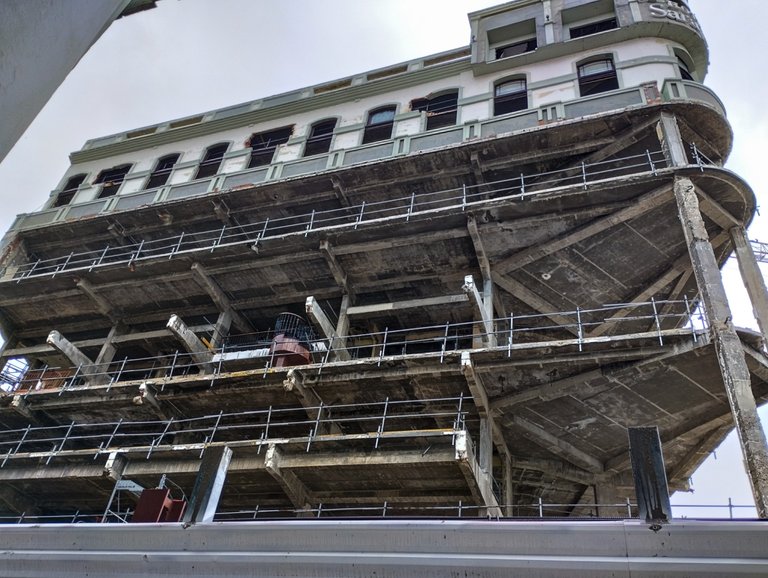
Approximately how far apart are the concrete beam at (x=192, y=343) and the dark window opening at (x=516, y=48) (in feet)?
44.9

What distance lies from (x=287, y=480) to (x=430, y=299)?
19.2ft

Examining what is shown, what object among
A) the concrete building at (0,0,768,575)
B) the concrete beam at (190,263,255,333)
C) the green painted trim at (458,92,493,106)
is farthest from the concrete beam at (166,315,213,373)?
the green painted trim at (458,92,493,106)

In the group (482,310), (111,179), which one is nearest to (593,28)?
(482,310)

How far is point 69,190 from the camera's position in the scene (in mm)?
25219

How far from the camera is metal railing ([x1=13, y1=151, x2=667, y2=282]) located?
16250mm

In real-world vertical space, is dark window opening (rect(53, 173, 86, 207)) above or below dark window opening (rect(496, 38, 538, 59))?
below

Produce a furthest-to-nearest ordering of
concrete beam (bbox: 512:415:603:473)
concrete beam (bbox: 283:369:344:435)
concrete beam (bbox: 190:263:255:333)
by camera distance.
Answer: concrete beam (bbox: 190:263:255:333) < concrete beam (bbox: 512:415:603:473) < concrete beam (bbox: 283:369:344:435)

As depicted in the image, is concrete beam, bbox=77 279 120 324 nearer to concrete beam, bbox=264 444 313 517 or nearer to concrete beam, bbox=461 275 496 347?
concrete beam, bbox=264 444 313 517

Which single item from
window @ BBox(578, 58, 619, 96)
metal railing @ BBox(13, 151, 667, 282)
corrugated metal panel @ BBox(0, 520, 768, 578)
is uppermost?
window @ BBox(578, 58, 619, 96)

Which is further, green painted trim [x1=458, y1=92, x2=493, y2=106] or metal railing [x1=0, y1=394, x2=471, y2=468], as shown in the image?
green painted trim [x1=458, y1=92, x2=493, y2=106]

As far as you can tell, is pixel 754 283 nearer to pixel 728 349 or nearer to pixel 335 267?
pixel 728 349

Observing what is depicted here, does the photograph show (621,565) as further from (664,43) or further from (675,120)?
(664,43)

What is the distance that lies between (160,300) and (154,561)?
16340mm

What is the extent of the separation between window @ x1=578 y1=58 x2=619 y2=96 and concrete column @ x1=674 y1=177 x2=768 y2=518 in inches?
199
